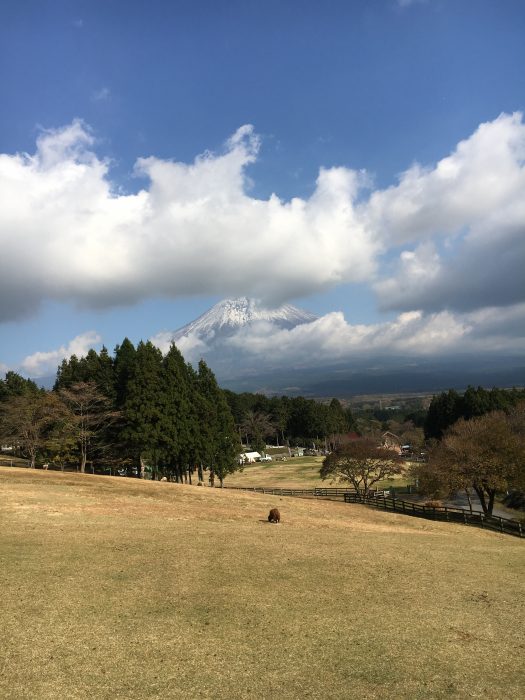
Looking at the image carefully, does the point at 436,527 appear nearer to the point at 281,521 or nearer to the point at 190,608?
the point at 281,521

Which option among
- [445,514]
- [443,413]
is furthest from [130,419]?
[443,413]

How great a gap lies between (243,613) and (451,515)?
31.1 meters

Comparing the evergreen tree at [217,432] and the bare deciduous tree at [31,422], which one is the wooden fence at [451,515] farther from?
the bare deciduous tree at [31,422]

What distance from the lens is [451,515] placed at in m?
38.4

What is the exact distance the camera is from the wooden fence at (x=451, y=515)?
34.0 m

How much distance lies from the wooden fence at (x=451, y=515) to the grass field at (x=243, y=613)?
37.4ft

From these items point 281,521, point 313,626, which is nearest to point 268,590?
point 313,626

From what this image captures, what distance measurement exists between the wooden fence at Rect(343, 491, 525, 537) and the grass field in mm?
11407

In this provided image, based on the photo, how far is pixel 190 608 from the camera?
12.9 metres

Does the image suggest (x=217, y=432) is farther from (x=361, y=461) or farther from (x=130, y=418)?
(x=361, y=461)

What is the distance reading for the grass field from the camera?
9609 mm

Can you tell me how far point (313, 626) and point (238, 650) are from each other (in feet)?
8.18

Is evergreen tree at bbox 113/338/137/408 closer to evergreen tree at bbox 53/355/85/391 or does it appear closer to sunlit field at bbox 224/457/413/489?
evergreen tree at bbox 53/355/85/391

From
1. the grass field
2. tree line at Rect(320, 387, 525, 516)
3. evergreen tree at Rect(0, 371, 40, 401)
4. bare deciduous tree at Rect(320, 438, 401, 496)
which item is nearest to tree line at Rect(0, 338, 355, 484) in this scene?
bare deciduous tree at Rect(320, 438, 401, 496)
